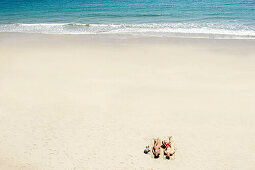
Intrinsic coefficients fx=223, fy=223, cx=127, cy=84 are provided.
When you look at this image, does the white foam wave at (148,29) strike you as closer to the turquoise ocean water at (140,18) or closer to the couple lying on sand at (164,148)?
the turquoise ocean water at (140,18)

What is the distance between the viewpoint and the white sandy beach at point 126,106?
8.84m

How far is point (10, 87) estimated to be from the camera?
44.7 feet

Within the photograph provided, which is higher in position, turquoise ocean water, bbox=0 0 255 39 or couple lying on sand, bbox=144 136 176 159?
turquoise ocean water, bbox=0 0 255 39

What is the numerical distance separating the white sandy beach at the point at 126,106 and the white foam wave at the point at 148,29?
425cm

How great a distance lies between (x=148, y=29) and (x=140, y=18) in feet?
17.0

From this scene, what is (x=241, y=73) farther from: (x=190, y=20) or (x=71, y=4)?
(x=71, y=4)

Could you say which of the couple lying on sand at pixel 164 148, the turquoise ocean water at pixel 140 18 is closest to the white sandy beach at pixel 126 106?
the couple lying on sand at pixel 164 148

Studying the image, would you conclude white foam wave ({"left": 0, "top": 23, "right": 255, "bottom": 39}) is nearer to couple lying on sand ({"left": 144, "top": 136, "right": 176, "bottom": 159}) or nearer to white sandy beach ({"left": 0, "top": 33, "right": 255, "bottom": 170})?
white sandy beach ({"left": 0, "top": 33, "right": 255, "bottom": 170})

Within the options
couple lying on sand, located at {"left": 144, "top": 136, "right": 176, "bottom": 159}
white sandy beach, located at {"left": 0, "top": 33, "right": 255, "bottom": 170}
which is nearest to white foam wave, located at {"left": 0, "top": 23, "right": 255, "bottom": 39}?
white sandy beach, located at {"left": 0, "top": 33, "right": 255, "bottom": 170}

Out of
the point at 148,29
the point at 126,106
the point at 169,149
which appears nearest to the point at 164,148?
the point at 169,149

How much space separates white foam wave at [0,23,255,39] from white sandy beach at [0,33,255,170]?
4246 mm

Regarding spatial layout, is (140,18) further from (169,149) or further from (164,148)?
(169,149)

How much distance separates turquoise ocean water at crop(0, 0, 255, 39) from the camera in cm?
2488

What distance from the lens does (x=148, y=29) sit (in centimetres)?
2558
